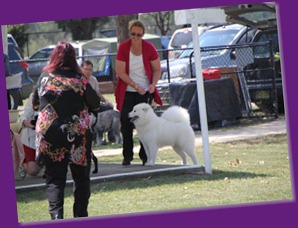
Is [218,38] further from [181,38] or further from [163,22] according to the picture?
[163,22]

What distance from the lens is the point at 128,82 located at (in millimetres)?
9633

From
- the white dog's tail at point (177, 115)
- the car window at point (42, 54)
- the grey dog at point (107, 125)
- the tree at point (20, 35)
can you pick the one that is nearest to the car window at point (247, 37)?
the grey dog at point (107, 125)

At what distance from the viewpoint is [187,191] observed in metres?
8.47

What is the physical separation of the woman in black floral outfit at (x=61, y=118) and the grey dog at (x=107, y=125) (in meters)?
6.89

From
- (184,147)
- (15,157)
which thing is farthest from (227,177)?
(15,157)

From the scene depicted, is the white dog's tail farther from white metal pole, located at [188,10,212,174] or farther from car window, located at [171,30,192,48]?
car window, located at [171,30,192,48]

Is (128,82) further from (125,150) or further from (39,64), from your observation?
(39,64)

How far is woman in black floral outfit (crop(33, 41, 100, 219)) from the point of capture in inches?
256

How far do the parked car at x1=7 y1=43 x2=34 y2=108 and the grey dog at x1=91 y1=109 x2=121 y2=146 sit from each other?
1377 mm

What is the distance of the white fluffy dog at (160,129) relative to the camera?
954 centimetres

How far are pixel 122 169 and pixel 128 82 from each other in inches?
43.1

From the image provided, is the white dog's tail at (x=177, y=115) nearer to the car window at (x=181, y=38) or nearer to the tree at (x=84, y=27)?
the car window at (x=181, y=38)

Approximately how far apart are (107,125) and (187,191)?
212 inches

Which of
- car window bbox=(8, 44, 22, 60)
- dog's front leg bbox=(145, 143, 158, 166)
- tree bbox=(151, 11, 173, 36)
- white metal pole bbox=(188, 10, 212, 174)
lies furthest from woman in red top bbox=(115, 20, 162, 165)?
tree bbox=(151, 11, 173, 36)
